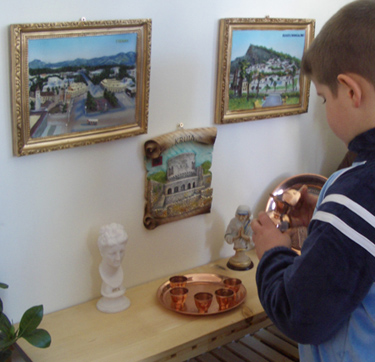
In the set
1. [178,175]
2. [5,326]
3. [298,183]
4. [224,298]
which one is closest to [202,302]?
[224,298]

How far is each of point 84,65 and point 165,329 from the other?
2.08 feet

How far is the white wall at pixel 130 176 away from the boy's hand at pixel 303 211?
15 centimetres

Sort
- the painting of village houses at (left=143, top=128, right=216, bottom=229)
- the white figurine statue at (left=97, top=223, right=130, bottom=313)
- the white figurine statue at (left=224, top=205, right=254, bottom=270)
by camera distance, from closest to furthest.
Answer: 1. the white figurine statue at (left=97, top=223, right=130, bottom=313)
2. the painting of village houses at (left=143, top=128, right=216, bottom=229)
3. the white figurine statue at (left=224, top=205, right=254, bottom=270)

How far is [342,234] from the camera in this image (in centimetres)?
84

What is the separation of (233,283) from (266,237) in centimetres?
47

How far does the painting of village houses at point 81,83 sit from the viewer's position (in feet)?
3.84

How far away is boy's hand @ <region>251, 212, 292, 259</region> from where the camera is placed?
1017 millimetres

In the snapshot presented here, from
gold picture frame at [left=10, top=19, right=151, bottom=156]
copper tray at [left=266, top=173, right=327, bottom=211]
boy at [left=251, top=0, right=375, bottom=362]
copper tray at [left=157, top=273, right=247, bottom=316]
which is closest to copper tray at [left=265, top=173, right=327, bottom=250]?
copper tray at [left=266, top=173, right=327, bottom=211]

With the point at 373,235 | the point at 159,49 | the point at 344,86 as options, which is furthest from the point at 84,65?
the point at 373,235

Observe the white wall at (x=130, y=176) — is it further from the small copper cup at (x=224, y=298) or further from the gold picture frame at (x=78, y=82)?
the small copper cup at (x=224, y=298)

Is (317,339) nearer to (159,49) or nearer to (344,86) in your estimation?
(344,86)

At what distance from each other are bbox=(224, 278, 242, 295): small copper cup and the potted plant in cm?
52

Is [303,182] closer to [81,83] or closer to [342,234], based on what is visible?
[81,83]

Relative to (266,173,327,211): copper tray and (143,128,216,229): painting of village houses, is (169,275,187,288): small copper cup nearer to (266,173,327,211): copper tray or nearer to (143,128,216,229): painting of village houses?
(143,128,216,229): painting of village houses
